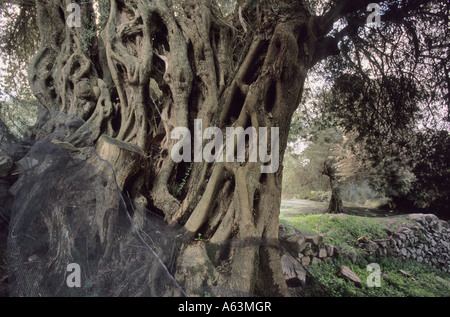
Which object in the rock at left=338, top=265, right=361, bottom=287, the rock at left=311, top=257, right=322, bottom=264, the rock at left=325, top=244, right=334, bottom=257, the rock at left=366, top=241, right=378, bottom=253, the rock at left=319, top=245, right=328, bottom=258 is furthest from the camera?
the rock at left=366, top=241, right=378, bottom=253

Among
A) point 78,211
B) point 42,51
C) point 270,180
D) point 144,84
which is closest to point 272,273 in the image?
point 270,180

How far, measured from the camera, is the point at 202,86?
4043 millimetres

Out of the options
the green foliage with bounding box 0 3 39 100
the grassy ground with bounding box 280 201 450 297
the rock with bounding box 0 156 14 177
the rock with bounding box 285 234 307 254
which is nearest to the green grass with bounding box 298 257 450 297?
the grassy ground with bounding box 280 201 450 297

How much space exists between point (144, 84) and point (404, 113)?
5.86 meters

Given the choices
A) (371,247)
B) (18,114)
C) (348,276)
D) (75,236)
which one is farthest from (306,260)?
(18,114)

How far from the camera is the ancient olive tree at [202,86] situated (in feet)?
8.49

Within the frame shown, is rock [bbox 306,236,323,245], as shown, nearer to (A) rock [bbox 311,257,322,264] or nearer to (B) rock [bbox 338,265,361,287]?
(A) rock [bbox 311,257,322,264]

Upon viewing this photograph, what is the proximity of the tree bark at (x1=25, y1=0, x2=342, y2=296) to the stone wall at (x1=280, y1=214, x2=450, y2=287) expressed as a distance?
706 mm

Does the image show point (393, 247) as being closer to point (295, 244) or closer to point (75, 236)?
point (295, 244)

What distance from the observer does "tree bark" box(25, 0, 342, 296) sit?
8.20ft

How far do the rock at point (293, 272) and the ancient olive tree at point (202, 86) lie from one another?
376mm

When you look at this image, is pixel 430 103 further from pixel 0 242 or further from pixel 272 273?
pixel 0 242

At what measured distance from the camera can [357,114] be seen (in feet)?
19.3

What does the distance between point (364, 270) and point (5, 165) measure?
278 inches
